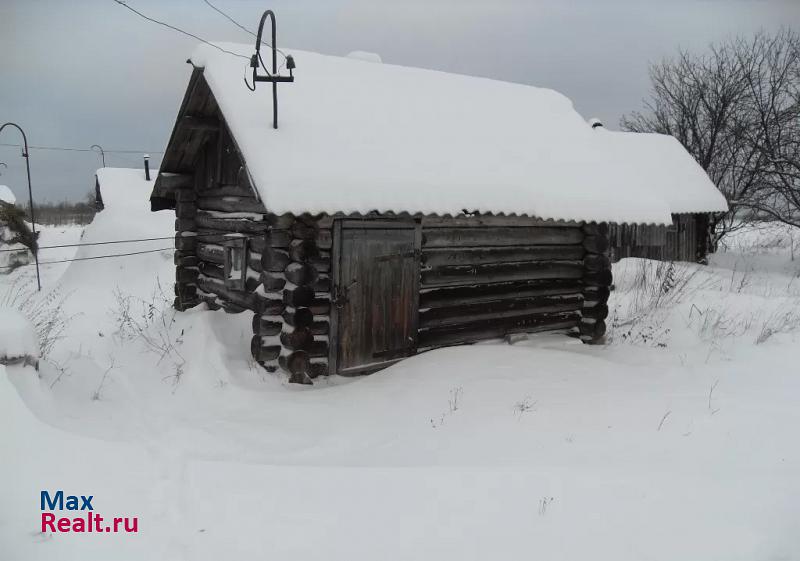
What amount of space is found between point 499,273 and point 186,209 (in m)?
4.96

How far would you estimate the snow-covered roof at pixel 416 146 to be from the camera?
247 inches

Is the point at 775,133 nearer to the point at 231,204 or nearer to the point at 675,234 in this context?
the point at 675,234

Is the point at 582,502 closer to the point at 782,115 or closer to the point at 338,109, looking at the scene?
the point at 338,109

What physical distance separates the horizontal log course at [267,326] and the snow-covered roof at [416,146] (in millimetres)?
1523

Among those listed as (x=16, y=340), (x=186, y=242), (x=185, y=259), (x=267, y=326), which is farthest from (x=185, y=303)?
(x=16, y=340)

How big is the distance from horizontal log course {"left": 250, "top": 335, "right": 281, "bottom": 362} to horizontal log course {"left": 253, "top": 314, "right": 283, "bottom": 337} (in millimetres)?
97

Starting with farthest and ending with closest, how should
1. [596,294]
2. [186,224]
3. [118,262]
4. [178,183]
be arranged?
[118,262]
[186,224]
[596,294]
[178,183]

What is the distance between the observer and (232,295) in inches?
314

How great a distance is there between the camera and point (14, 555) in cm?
302

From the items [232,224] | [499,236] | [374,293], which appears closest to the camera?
[374,293]

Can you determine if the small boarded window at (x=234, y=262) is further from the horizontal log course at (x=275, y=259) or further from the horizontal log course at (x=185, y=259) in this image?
the horizontal log course at (x=185, y=259)

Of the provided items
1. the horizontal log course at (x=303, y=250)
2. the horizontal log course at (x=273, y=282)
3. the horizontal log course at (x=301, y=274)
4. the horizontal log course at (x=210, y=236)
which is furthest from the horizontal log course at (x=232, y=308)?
the horizontal log course at (x=303, y=250)

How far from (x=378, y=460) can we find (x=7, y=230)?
16.8 m

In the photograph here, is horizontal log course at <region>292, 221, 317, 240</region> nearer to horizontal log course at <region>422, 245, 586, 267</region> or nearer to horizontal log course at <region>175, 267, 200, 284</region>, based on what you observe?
horizontal log course at <region>422, 245, 586, 267</region>
